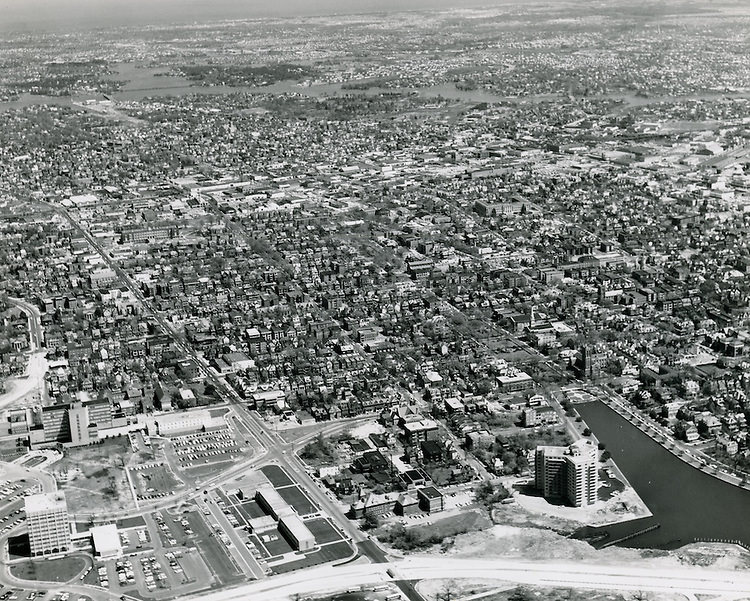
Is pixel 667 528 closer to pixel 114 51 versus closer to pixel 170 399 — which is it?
pixel 170 399

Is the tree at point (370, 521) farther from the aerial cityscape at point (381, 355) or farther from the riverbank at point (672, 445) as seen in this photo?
the riverbank at point (672, 445)

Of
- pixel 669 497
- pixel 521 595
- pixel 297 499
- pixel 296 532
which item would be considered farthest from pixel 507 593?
pixel 297 499

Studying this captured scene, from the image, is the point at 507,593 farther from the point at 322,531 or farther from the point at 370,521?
the point at 322,531

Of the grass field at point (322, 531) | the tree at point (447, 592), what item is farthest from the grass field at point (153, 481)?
the tree at point (447, 592)

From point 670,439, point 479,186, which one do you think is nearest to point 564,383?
point 670,439

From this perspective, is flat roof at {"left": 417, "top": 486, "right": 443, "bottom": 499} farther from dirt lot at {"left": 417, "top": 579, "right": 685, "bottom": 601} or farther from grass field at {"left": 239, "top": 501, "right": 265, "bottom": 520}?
grass field at {"left": 239, "top": 501, "right": 265, "bottom": 520}
